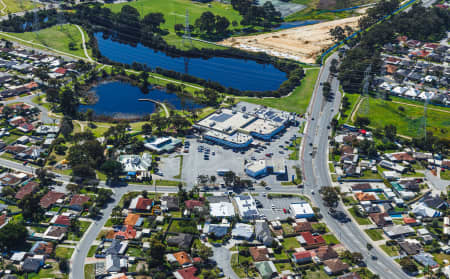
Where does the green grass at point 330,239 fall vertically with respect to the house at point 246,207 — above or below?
below

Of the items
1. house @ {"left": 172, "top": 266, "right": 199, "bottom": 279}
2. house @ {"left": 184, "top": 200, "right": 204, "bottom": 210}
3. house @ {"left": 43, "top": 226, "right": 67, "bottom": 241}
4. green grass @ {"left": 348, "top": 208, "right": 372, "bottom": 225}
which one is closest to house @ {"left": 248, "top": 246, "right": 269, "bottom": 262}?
house @ {"left": 172, "top": 266, "right": 199, "bottom": 279}

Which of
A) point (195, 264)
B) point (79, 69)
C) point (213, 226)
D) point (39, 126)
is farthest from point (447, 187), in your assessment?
point (79, 69)

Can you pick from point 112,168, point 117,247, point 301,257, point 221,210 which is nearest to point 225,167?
point 221,210

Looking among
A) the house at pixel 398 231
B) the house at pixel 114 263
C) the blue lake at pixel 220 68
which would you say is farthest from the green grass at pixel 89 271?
the blue lake at pixel 220 68

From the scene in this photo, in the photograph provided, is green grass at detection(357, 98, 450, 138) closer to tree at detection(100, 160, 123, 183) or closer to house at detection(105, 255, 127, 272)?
tree at detection(100, 160, 123, 183)

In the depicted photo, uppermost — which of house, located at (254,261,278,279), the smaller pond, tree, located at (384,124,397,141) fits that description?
tree, located at (384,124,397,141)

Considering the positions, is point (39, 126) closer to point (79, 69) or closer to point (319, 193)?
point (79, 69)

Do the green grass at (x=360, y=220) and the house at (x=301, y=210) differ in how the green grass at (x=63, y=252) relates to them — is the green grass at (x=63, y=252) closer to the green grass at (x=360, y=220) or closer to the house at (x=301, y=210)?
the house at (x=301, y=210)
